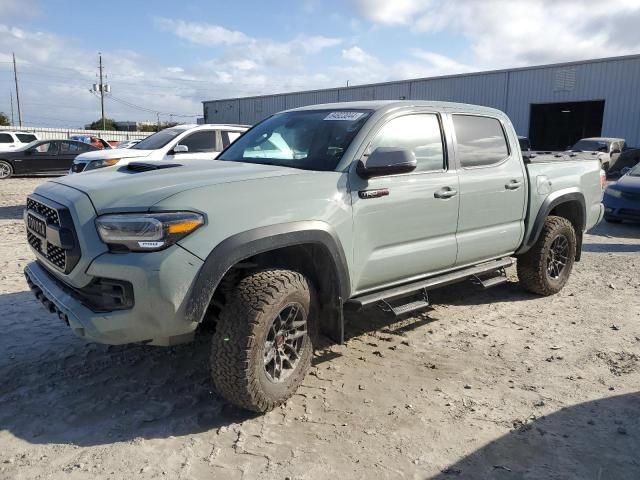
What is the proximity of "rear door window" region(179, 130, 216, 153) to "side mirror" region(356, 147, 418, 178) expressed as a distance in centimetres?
648

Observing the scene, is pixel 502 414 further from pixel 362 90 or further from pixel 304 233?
pixel 362 90

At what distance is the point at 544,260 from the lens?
18.2 ft

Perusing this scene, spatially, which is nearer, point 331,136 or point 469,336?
point 331,136

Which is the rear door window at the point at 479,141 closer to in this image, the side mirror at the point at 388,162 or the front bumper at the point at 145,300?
the side mirror at the point at 388,162

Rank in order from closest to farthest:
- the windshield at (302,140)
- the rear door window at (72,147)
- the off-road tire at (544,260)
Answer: the windshield at (302,140), the off-road tire at (544,260), the rear door window at (72,147)

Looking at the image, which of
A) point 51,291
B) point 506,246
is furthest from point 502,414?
point 51,291

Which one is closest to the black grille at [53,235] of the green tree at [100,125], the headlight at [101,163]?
the headlight at [101,163]

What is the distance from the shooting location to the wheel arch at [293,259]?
2.88 metres

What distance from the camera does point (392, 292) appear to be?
154 inches

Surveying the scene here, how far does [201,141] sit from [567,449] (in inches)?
314

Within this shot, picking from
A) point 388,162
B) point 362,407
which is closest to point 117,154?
point 388,162

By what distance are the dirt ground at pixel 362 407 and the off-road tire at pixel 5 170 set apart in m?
14.1

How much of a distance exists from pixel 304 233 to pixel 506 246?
2498 millimetres

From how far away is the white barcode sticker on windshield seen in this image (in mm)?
4016
